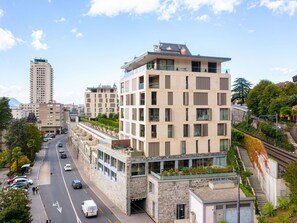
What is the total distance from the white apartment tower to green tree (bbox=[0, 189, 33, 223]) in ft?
50.4

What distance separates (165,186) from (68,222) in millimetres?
12107

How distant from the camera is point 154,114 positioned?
35781 mm

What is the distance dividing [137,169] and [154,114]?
7373mm

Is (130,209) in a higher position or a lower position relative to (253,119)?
lower

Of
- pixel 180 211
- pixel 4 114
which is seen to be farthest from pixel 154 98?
pixel 4 114

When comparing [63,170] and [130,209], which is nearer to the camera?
[130,209]

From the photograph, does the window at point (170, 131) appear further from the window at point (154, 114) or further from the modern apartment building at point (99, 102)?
the modern apartment building at point (99, 102)

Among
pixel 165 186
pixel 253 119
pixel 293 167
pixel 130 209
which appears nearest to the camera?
pixel 293 167

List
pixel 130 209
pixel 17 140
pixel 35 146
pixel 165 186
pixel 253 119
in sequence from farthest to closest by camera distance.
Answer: pixel 35 146 → pixel 17 140 → pixel 253 119 → pixel 130 209 → pixel 165 186

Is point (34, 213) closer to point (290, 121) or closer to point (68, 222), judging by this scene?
point (68, 222)

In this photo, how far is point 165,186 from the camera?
31.4 metres

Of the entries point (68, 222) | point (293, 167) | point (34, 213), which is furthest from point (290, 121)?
point (34, 213)

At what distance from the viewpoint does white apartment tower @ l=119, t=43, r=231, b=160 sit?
35.6 meters

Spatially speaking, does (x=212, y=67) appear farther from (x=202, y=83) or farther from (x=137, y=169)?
(x=137, y=169)
